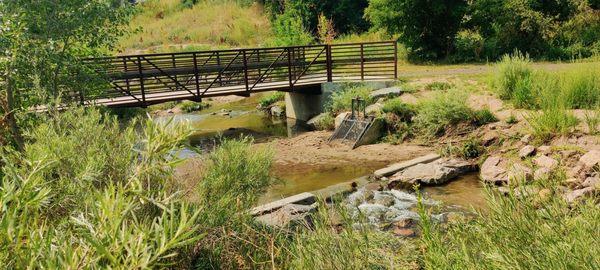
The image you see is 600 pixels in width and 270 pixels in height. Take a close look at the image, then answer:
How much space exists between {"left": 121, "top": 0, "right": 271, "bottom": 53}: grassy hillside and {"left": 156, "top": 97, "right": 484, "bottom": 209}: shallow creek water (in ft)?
37.6

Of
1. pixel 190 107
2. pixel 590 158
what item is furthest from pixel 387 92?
pixel 190 107

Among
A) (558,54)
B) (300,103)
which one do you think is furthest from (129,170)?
(558,54)

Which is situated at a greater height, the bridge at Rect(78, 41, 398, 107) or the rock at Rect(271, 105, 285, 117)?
the bridge at Rect(78, 41, 398, 107)

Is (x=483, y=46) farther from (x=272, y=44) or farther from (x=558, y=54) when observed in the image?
(x=272, y=44)

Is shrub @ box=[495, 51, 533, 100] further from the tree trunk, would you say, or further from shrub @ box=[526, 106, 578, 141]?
the tree trunk

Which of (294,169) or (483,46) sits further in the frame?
(483,46)

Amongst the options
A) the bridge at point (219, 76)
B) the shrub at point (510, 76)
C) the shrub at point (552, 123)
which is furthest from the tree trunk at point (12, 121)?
the shrub at point (510, 76)

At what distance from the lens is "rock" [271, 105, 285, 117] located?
17.2 m

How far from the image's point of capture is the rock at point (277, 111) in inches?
679

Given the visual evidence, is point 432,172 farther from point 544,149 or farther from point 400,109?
point 400,109

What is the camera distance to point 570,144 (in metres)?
8.34

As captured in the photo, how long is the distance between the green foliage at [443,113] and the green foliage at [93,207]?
309 inches

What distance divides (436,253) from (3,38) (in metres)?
5.30

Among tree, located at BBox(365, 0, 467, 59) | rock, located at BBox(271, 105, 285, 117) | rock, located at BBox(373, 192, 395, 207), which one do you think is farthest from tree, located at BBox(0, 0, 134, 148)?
tree, located at BBox(365, 0, 467, 59)
